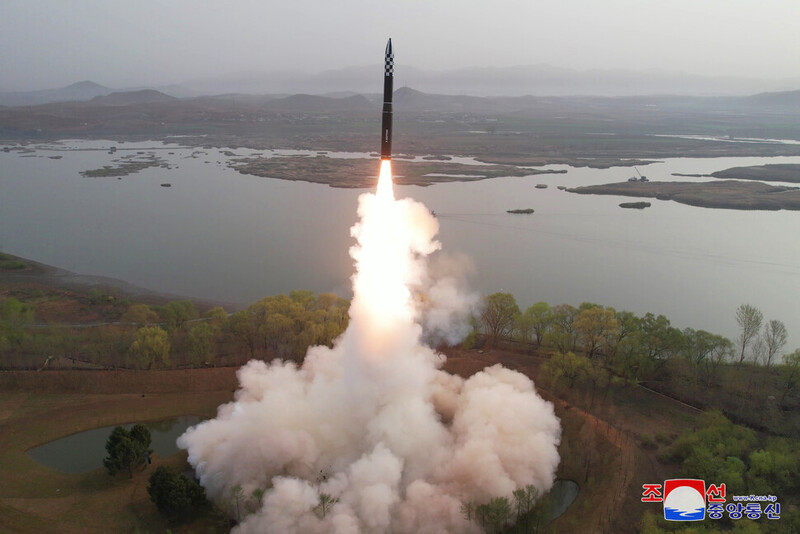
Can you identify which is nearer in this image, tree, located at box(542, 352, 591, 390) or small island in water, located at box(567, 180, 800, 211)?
tree, located at box(542, 352, 591, 390)

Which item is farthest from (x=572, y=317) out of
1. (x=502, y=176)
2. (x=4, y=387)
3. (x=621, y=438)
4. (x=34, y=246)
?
(x=502, y=176)

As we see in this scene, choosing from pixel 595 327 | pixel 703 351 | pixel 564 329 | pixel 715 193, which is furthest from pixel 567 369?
pixel 715 193

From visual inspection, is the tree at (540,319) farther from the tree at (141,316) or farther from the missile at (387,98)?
the tree at (141,316)

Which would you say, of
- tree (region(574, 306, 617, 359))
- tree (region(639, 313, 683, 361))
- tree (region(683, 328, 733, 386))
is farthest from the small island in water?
tree (region(574, 306, 617, 359))

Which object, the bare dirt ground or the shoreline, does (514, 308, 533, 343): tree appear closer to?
the bare dirt ground

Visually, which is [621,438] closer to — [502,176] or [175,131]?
[502,176]

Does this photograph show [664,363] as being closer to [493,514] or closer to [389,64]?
[493,514]

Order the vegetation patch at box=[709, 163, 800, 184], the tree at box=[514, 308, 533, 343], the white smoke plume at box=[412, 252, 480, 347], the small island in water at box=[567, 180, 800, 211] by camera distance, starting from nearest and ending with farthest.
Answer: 1. the tree at box=[514, 308, 533, 343]
2. the white smoke plume at box=[412, 252, 480, 347]
3. the small island in water at box=[567, 180, 800, 211]
4. the vegetation patch at box=[709, 163, 800, 184]
